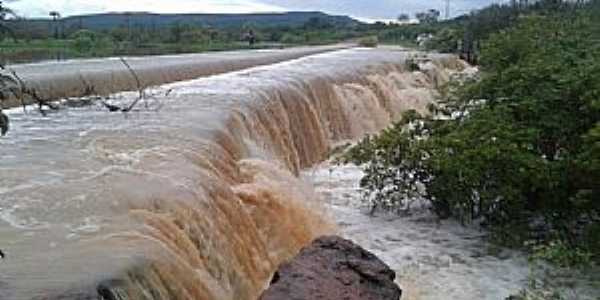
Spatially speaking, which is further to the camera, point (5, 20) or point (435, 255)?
point (435, 255)

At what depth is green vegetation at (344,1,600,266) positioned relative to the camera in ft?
27.8

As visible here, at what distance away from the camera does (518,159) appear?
340 inches

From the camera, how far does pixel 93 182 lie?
7.04 m

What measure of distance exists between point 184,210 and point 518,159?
Result: 12.3 feet

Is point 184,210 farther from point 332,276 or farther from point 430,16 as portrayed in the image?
point 430,16

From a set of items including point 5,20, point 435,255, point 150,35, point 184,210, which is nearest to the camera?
point 5,20

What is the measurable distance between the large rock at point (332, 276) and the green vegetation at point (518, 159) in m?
2.21

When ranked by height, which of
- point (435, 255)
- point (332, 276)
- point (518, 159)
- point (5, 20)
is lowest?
point (435, 255)

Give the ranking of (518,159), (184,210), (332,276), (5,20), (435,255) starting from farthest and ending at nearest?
(518,159) → (435,255) → (184,210) → (332,276) → (5,20)

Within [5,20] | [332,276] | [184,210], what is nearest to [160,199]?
[184,210]

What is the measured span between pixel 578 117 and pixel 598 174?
1063mm

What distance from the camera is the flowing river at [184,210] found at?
5.18 m

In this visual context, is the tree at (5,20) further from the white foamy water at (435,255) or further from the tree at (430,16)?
the tree at (430,16)

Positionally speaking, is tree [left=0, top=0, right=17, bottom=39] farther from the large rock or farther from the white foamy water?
the white foamy water
